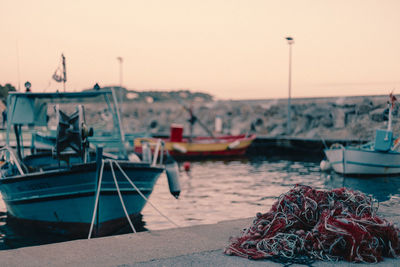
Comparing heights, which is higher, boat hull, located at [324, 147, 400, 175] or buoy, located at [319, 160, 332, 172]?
boat hull, located at [324, 147, 400, 175]

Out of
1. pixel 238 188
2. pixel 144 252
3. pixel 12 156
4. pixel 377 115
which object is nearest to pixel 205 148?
Result: pixel 377 115

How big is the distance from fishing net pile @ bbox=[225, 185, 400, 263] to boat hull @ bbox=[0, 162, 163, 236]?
16.3 feet

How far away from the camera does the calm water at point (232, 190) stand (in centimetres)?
1173

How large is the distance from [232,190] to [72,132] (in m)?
8.62

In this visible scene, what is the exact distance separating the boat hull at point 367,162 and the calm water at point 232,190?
0.48 metres

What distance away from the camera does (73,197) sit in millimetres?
9531

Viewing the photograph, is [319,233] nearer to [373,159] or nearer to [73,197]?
[73,197]

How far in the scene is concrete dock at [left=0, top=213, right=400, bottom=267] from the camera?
4.57 metres

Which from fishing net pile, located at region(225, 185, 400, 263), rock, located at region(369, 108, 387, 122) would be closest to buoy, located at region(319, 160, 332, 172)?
rock, located at region(369, 108, 387, 122)

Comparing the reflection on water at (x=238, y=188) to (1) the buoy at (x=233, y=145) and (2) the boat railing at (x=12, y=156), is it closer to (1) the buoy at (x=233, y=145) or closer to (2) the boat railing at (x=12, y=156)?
(2) the boat railing at (x=12, y=156)

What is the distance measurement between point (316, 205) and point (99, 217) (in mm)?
5702

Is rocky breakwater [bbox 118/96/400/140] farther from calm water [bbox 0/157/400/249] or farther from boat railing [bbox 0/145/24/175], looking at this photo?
boat railing [bbox 0/145/24/175]

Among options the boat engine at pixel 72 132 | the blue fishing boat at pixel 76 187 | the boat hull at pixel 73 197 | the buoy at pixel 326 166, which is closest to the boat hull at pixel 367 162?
the buoy at pixel 326 166

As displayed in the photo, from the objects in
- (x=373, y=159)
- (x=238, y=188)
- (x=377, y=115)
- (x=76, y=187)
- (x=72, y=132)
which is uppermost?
(x=377, y=115)
